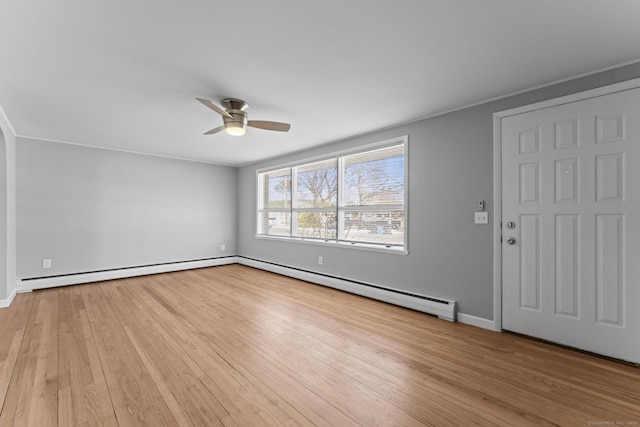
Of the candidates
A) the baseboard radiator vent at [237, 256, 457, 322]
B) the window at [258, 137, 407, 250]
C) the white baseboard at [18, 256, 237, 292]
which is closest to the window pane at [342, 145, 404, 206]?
the window at [258, 137, 407, 250]

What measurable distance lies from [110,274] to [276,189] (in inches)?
130

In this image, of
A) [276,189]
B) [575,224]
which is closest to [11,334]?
[276,189]

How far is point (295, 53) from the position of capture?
201 cm

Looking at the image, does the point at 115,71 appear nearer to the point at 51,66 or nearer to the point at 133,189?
the point at 51,66

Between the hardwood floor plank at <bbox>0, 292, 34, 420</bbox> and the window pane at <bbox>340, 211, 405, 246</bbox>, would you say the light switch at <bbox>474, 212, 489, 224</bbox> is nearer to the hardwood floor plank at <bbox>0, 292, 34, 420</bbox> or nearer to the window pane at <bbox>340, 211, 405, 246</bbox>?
the window pane at <bbox>340, 211, 405, 246</bbox>

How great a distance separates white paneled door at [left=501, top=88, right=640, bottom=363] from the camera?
2.14 meters

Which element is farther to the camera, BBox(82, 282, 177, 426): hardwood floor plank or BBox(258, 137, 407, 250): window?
BBox(258, 137, 407, 250): window

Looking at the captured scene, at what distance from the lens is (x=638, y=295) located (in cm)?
210

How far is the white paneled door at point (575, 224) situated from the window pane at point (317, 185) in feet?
8.01

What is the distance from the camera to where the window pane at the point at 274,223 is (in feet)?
18.1

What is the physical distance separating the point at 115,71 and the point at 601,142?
3991mm

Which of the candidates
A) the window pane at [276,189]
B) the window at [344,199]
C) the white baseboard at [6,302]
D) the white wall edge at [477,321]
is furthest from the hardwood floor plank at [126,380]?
the window pane at [276,189]

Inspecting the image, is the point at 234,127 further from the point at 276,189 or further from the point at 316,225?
the point at 276,189

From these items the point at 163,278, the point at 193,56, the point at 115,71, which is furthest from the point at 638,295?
the point at 163,278
